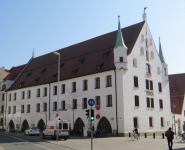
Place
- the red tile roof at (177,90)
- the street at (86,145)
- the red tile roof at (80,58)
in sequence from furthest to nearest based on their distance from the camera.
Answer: the red tile roof at (177,90)
the red tile roof at (80,58)
the street at (86,145)

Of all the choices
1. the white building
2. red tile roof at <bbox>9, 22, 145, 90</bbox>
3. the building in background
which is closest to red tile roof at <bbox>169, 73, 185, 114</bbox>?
the building in background

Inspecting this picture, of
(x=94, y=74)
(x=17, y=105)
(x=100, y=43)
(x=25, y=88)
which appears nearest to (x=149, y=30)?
(x=100, y=43)

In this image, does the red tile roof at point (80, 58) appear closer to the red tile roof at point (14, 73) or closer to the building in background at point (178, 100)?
the red tile roof at point (14, 73)

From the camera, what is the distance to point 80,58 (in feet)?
144

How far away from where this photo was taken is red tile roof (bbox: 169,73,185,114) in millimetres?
52062

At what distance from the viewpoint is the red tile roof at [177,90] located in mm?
52062

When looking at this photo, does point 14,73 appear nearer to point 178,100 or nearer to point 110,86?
point 110,86

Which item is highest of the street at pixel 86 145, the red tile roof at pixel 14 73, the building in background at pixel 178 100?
the red tile roof at pixel 14 73

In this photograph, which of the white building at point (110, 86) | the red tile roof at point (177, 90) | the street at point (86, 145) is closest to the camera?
the street at point (86, 145)

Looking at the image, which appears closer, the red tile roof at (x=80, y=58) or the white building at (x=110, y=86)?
the white building at (x=110, y=86)

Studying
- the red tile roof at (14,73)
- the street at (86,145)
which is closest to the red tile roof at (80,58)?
the red tile roof at (14,73)

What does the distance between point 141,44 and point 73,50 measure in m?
15.3

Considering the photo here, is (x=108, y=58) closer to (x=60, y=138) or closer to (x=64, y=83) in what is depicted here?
(x=64, y=83)

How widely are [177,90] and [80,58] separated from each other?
82.6 ft
